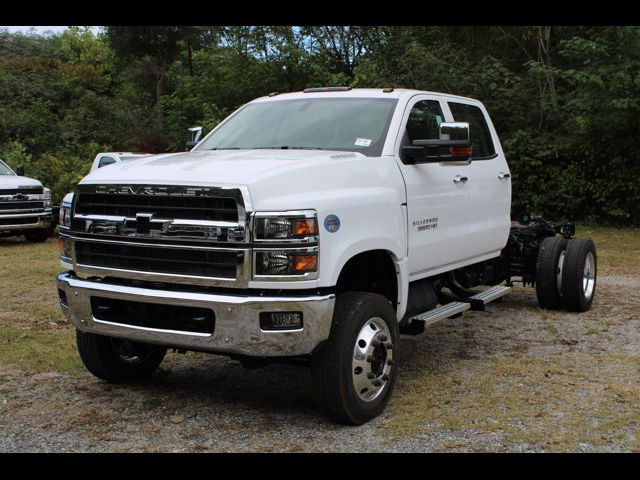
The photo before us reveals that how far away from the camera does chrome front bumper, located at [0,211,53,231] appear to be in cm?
1560

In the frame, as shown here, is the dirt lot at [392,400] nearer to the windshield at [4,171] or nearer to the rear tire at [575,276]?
the rear tire at [575,276]

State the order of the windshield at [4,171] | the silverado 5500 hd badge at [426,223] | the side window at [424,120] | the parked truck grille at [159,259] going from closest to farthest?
the parked truck grille at [159,259] → the silverado 5500 hd badge at [426,223] → the side window at [424,120] → the windshield at [4,171]

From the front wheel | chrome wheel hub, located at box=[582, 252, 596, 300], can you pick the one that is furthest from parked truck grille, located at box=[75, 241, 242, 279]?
chrome wheel hub, located at box=[582, 252, 596, 300]

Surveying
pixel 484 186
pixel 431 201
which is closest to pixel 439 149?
pixel 431 201

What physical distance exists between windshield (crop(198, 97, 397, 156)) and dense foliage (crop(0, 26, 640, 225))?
11.6 m

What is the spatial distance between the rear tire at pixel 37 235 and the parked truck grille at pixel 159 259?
12.1 metres

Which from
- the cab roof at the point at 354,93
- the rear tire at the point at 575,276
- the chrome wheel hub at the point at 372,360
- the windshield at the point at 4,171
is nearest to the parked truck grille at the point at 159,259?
the chrome wheel hub at the point at 372,360

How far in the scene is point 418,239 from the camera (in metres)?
5.81

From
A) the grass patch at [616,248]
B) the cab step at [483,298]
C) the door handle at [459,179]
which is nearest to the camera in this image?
the door handle at [459,179]

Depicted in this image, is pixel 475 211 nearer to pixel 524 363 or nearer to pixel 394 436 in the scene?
pixel 524 363

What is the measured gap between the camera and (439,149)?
5734 millimetres

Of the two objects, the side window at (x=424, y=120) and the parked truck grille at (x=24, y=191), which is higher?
the side window at (x=424, y=120)

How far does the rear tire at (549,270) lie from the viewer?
863cm

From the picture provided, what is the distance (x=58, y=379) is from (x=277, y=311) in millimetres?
2503
